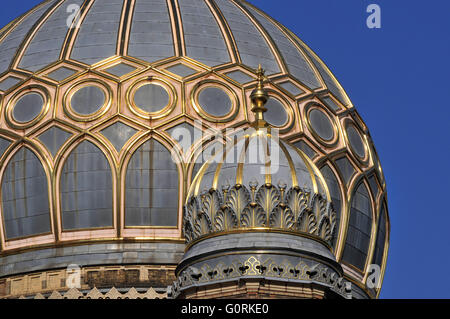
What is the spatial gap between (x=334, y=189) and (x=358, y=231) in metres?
1.07

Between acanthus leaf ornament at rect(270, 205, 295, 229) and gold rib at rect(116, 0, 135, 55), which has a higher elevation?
gold rib at rect(116, 0, 135, 55)

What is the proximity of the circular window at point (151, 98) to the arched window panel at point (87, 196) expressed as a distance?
62.4 inches

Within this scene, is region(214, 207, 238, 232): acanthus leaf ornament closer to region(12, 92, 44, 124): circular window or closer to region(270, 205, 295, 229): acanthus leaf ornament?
region(270, 205, 295, 229): acanthus leaf ornament

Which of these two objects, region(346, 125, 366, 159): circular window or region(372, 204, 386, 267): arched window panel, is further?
region(346, 125, 366, 159): circular window

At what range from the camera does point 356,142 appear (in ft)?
150

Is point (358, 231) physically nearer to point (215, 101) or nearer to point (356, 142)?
point (356, 142)

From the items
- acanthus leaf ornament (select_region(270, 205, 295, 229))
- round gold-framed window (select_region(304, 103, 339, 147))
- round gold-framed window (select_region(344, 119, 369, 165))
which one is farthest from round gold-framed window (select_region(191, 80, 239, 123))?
acanthus leaf ornament (select_region(270, 205, 295, 229))

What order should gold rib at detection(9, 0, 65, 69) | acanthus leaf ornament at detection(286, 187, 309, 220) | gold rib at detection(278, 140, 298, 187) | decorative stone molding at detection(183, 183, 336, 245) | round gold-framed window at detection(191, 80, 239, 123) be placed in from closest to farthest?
decorative stone molding at detection(183, 183, 336, 245) → acanthus leaf ornament at detection(286, 187, 309, 220) → gold rib at detection(278, 140, 298, 187) → round gold-framed window at detection(191, 80, 239, 123) → gold rib at detection(9, 0, 65, 69)

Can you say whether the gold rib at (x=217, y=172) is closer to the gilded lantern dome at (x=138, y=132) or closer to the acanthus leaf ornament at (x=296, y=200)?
the acanthus leaf ornament at (x=296, y=200)

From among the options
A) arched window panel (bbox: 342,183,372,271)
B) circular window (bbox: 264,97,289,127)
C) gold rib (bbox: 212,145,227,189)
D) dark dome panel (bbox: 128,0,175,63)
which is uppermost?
dark dome panel (bbox: 128,0,175,63)

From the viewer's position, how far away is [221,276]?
1417 inches

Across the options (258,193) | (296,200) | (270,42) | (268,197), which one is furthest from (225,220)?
(270,42)

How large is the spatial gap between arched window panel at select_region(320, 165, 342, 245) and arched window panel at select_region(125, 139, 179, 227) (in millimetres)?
3421

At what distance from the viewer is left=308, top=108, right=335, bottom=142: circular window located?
4481 cm
